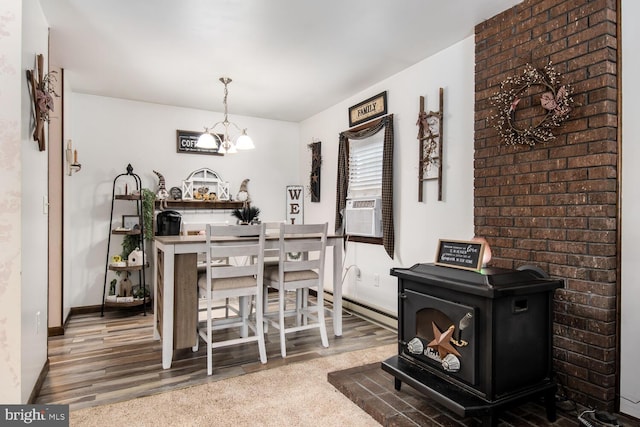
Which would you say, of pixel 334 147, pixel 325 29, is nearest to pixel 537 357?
pixel 325 29

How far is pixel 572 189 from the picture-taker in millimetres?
2275

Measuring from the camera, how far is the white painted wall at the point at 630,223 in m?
2.07

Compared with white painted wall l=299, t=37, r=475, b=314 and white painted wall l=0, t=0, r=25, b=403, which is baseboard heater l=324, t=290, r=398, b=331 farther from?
white painted wall l=0, t=0, r=25, b=403

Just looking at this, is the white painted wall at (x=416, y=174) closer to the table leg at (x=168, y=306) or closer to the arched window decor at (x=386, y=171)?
the arched window decor at (x=386, y=171)

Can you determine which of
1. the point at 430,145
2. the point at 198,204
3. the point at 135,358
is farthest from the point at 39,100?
the point at 430,145

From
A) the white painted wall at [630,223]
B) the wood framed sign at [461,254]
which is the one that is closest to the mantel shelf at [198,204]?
the wood framed sign at [461,254]

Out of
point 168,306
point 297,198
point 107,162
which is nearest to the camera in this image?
point 168,306

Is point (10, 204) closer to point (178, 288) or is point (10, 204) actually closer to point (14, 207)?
point (14, 207)

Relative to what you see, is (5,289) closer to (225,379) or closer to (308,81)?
(225,379)

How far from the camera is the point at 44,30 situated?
2.77 m

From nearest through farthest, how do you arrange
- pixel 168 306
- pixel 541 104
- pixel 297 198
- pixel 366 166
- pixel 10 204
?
1. pixel 10 204
2. pixel 541 104
3. pixel 168 306
4. pixel 366 166
5. pixel 297 198

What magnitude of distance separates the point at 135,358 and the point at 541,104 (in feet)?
11.2

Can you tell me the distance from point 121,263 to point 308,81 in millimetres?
2921

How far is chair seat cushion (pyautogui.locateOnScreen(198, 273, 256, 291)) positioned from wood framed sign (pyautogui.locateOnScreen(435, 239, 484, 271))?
147cm
